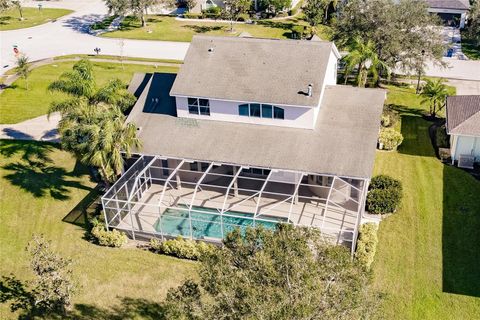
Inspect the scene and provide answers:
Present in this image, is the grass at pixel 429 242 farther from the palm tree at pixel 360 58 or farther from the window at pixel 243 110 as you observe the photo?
the window at pixel 243 110

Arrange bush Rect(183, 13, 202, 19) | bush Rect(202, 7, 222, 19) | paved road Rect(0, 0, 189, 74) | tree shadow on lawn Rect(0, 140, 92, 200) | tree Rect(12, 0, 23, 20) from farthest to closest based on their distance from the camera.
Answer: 1. tree Rect(12, 0, 23, 20)
2. bush Rect(183, 13, 202, 19)
3. bush Rect(202, 7, 222, 19)
4. paved road Rect(0, 0, 189, 74)
5. tree shadow on lawn Rect(0, 140, 92, 200)

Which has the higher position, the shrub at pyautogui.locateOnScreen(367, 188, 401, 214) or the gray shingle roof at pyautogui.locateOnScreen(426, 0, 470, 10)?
the gray shingle roof at pyautogui.locateOnScreen(426, 0, 470, 10)

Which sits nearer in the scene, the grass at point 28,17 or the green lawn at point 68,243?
the green lawn at point 68,243

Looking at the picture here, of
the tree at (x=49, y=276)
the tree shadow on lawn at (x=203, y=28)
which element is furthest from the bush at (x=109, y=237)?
the tree shadow on lawn at (x=203, y=28)

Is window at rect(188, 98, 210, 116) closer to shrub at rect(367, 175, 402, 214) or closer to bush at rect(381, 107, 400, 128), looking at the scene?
shrub at rect(367, 175, 402, 214)

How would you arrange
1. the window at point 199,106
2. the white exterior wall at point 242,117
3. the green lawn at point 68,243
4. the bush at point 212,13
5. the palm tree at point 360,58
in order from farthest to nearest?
the bush at point 212,13 < the palm tree at point 360,58 < the window at point 199,106 < the white exterior wall at point 242,117 < the green lawn at point 68,243

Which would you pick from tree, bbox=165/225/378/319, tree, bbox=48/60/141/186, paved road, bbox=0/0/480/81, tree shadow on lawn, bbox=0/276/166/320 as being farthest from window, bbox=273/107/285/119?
paved road, bbox=0/0/480/81

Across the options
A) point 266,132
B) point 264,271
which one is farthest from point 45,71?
point 264,271
